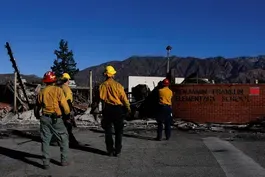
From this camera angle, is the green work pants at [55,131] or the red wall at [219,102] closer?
the green work pants at [55,131]

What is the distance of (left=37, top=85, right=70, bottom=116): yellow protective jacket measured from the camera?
8023mm

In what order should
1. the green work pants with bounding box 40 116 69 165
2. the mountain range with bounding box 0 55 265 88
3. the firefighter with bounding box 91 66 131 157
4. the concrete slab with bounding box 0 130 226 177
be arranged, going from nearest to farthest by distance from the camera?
the concrete slab with bounding box 0 130 226 177
the green work pants with bounding box 40 116 69 165
the firefighter with bounding box 91 66 131 157
the mountain range with bounding box 0 55 265 88

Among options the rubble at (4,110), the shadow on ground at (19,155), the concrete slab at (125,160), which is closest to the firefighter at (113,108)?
the concrete slab at (125,160)

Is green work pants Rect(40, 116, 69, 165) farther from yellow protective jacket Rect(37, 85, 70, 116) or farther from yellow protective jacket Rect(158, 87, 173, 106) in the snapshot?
yellow protective jacket Rect(158, 87, 173, 106)

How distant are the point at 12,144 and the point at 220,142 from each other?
18.1 ft

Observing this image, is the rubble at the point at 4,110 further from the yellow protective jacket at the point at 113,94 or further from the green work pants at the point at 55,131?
the green work pants at the point at 55,131

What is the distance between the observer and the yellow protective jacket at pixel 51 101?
802cm

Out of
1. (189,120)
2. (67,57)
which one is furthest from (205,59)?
(189,120)

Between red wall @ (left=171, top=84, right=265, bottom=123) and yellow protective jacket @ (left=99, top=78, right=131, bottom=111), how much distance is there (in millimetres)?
8456

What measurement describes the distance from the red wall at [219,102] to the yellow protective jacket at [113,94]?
8456 millimetres

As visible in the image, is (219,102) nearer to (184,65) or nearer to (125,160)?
(125,160)

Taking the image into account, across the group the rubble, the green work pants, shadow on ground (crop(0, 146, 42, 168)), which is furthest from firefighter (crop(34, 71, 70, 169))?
the rubble

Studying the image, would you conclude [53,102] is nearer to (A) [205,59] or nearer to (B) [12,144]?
(B) [12,144]

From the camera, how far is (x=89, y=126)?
1638 centimetres
